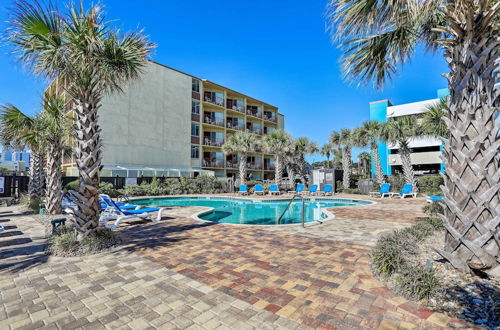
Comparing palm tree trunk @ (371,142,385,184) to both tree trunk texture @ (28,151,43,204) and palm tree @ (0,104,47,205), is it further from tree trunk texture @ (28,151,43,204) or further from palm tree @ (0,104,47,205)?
tree trunk texture @ (28,151,43,204)

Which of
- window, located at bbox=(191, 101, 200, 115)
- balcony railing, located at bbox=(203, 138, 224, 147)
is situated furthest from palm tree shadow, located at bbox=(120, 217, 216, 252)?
window, located at bbox=(191, 101, 200, 115)

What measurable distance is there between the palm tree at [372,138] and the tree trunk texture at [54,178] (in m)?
22.1

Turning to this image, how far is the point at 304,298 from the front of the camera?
10.8 ft

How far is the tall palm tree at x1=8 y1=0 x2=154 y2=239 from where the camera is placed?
510cm

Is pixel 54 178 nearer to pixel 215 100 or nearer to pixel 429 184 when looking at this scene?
pixel 429 184

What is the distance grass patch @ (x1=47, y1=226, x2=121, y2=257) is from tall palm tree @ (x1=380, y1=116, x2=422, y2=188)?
2116cm

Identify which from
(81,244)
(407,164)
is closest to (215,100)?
(407,164)

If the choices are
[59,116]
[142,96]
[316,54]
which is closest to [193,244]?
[59,116]

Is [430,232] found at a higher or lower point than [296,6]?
lower

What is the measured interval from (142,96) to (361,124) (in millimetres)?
23540

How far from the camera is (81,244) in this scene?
210 inches

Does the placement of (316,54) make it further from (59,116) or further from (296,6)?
(59,116)

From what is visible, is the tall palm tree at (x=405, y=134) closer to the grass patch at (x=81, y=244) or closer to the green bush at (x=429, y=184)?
the green bush at (x=429, y=184)

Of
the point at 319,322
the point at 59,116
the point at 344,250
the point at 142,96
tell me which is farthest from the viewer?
the point at 142,96
